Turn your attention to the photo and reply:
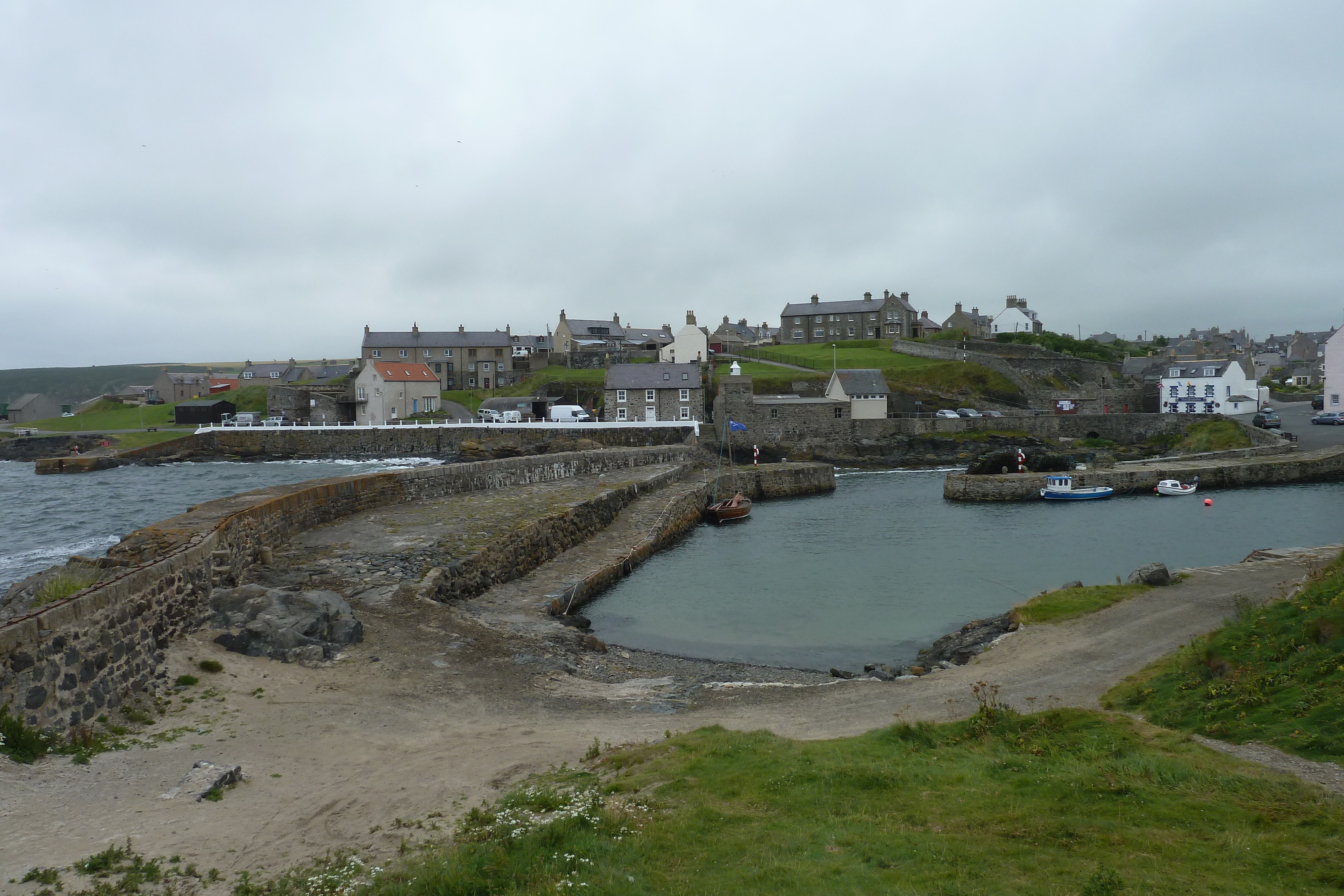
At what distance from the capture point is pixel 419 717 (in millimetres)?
9961

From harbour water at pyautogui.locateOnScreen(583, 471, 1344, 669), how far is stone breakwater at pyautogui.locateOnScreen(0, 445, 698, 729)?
313 inches

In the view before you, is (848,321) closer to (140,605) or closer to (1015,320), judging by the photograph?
(1015,320)

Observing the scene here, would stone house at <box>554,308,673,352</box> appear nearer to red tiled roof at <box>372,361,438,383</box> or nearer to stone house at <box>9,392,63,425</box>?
red tiled roof at <box>372,361,438,383</box>

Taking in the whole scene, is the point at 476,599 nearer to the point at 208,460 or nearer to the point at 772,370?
the point at 208,460

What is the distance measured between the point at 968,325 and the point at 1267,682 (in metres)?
96.9

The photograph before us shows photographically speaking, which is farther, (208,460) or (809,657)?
(208,460)

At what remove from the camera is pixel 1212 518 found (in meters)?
35.3

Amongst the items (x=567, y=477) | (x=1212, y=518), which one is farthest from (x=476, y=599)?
(x=1212, y=518)

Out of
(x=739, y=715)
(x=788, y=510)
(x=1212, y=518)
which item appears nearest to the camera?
(x=739, y=715)

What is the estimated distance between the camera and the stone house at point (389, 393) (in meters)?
69.1

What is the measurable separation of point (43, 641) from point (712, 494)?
33615 mm

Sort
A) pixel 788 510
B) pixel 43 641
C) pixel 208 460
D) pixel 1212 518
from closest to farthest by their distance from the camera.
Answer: pixel 43 641
pixel 1212 518
pixel 788 510
pixel 208 460

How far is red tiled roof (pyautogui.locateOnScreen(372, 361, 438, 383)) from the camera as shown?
69500 millimetres

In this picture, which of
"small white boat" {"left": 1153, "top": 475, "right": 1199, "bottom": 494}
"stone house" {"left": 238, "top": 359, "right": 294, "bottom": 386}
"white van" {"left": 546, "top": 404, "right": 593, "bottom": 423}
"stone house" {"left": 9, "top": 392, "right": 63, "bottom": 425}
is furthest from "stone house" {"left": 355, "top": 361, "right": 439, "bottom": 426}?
"small white boat" {"left": 1153, "top": 475, "right": 1199, "bottom": 494}
